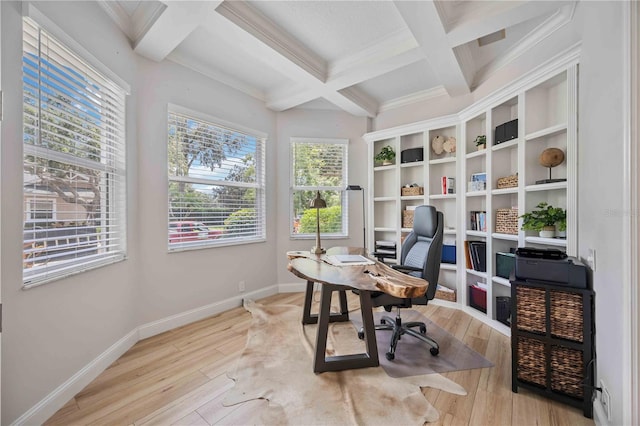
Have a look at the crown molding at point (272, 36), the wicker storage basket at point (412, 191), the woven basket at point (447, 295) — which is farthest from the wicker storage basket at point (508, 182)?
the crown molding at point (272, 36)

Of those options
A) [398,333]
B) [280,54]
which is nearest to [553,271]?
[398,333]

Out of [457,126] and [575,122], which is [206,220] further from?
[575,122]

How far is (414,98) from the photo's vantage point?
11.8ft

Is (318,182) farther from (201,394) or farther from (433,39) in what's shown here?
(201,394)

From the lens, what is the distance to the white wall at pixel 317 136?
3.82 meters

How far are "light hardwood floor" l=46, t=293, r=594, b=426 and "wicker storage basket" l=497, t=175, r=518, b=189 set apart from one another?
4.60 ft

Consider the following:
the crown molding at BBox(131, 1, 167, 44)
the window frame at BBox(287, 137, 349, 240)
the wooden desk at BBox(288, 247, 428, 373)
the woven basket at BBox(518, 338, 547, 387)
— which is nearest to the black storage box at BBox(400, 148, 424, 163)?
the window frame at BBox(287, 137, 349, 240)

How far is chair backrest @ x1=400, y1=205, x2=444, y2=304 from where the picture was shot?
218cm

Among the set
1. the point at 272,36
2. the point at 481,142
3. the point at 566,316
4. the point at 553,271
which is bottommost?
the point at 566,316

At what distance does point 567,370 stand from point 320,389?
145 cm

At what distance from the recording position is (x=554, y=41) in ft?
7.16

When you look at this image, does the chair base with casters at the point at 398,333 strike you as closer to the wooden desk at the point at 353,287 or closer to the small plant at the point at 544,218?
the wooden desk at the point at 353,287

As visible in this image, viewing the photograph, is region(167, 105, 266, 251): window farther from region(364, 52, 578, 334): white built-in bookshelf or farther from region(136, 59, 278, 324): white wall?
region(364, 52, 578, 334): white built-in bookshelf

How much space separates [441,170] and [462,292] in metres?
1.52
